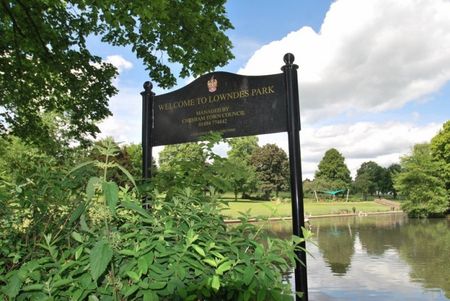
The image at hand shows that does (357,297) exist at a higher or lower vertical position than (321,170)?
lower

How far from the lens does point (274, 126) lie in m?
4.54

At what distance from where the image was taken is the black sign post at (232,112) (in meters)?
4.37

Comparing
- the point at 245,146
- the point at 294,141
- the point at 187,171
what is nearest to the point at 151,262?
the point at 187,171

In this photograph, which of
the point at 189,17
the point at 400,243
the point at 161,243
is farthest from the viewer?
the point at 400,243

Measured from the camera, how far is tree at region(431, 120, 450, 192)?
47.2 metres

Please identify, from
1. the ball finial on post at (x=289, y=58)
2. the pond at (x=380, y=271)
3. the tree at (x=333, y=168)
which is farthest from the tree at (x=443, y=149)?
the ball finial on post at (x=289, y=58)

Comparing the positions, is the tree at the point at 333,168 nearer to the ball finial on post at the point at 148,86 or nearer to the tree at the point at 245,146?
the tree at the point at 245,146

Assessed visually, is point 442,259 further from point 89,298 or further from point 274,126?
point 89,298

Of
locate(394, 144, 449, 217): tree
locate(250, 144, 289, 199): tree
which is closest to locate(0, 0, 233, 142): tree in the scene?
locate(394, 144, 449, 217): tree

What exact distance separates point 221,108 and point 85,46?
4.95 metres

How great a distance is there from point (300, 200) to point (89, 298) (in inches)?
122

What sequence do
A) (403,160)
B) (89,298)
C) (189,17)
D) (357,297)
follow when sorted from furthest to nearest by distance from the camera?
(403,160)
(357,297)
(189,17)
(89,298)

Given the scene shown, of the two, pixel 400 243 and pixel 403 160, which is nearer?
pixel 400 243

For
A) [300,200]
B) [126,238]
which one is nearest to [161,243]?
[126,238]
